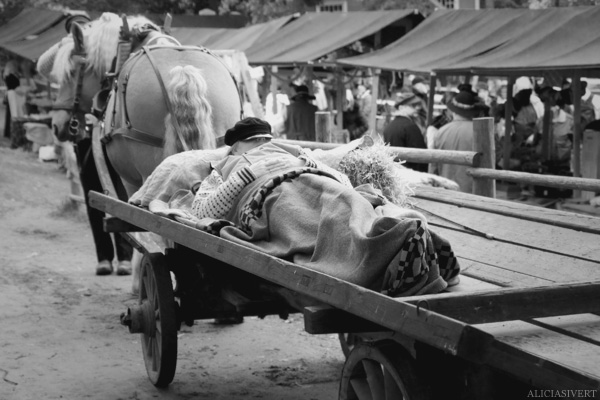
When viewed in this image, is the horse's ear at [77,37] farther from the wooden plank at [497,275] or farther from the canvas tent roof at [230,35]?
the canvas tent roof at [230,35]

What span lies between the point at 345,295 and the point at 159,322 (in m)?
2.32

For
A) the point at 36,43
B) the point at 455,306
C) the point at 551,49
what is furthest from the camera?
the point at 36,43

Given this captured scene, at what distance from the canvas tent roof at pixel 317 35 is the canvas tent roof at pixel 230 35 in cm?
52

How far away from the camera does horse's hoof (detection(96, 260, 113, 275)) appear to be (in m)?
8.76

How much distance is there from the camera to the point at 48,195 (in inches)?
556

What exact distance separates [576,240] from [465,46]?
818cm

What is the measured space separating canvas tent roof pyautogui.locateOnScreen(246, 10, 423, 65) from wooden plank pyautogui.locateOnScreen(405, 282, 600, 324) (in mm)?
12171

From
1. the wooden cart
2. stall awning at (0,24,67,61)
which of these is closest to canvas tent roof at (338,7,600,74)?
the wooden cart

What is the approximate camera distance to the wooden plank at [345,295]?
8.80 feet

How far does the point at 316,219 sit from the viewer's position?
3910 mm

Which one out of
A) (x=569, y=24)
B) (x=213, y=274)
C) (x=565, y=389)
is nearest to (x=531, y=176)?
(x=213, y=274)

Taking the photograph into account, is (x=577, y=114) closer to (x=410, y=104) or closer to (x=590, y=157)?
(x=590, y=157)

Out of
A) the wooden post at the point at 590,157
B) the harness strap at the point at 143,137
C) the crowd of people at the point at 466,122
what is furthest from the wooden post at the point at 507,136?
the harness strap at the point at 143,137

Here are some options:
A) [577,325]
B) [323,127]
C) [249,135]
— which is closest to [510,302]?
[577,325]
